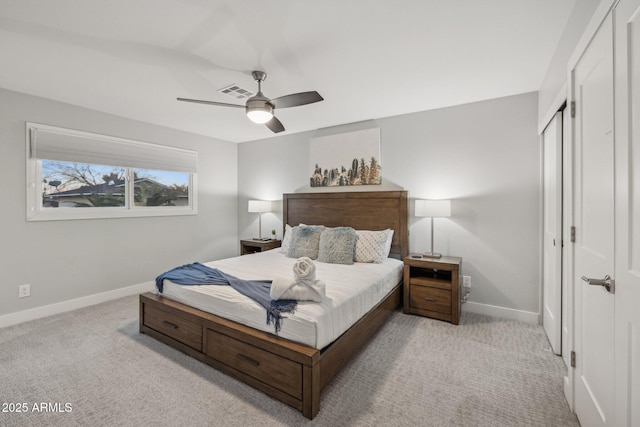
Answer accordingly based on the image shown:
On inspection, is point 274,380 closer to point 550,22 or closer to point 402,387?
point 402,387

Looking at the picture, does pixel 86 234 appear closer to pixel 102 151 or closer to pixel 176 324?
pixel 102 151

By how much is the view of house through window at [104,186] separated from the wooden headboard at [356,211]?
1.82 m

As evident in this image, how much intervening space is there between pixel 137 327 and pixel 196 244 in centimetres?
204

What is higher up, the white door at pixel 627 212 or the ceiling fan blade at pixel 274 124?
the ceiling fan blade at pixel 274 124

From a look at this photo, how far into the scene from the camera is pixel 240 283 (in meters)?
2.38

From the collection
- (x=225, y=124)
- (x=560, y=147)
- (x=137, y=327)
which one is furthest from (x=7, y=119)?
(x=560, y=147)

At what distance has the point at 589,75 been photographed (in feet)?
4.84

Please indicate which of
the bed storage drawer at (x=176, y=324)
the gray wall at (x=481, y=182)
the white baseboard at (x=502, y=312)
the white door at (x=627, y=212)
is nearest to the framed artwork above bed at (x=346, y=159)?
the gray wall at (x=481, y=182)

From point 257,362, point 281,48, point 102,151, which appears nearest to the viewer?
point 257,362

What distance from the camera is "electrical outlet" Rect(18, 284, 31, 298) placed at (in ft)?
9.94

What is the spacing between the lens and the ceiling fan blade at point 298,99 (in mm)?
2302

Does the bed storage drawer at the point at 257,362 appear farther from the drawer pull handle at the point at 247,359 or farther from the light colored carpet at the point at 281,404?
the light colored carpet at the point at 281,404

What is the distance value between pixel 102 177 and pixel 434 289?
173 inches

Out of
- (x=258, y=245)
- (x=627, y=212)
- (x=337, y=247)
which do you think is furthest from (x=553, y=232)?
(x=258, y=245)
